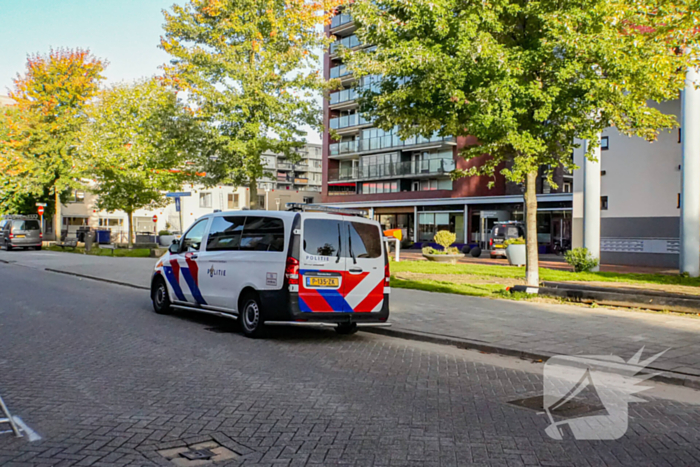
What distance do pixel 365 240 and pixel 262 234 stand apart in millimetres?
1554

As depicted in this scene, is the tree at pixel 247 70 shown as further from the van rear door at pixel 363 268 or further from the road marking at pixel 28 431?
the road marking at pixel 28 431

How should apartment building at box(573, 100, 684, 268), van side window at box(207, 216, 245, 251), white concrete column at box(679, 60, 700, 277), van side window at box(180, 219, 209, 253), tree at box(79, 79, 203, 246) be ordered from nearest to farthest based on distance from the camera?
van side window at box(207, 216, 245, 251), van side window at box(180, 219, 209, 253), white concrete column at box(679, 60, 700, 277), apartment building at box(573, 100, 684, 268), tree at box(79, 79, 203, 246)

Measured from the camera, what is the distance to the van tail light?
8227mm

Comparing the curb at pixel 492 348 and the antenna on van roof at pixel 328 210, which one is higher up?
the antenna on van roof at pixel 328 210

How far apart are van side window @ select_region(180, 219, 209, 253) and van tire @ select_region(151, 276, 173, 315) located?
3.11 ft

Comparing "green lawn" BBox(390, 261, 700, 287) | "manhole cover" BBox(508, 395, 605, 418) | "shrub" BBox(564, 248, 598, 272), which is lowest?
"manhole cover" BBox(508, 395, 605, 418)

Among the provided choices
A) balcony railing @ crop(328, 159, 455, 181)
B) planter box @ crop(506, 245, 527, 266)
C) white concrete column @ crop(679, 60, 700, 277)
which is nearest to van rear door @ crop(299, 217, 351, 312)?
white concrete column @ crop(679, 60, 700, 277)

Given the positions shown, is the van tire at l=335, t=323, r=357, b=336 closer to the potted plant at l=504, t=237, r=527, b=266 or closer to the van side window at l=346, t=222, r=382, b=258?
the van side window at l=346, t=222, r=382, b=258

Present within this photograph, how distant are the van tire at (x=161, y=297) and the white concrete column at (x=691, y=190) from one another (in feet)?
49.0

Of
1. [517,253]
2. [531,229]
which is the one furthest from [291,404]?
[517,253]

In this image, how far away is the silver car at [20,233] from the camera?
37.1 meters

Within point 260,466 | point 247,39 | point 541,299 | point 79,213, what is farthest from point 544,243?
point 79,213

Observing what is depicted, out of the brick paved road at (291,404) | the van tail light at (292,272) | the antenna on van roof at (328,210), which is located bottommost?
the brick paved road at (291,404)

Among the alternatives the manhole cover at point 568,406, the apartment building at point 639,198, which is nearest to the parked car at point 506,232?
the apartment building at point 639,198
